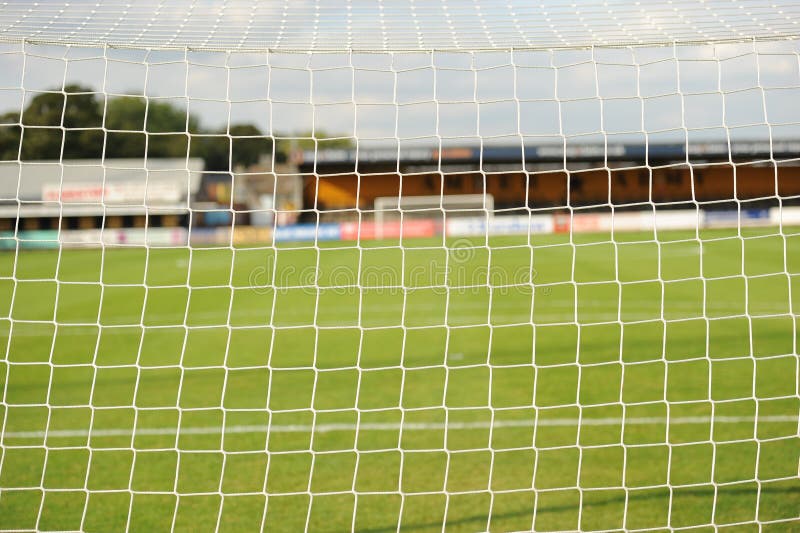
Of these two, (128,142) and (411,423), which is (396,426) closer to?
(411,423)

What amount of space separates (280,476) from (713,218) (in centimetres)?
2328

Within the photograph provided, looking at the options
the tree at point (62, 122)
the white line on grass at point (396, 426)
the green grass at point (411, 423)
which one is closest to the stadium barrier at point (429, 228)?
the tree at point (62, 122)

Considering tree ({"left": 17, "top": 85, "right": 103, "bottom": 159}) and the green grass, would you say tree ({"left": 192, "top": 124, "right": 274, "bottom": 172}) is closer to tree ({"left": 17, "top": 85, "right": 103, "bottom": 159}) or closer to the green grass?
tree ({"left": 17, "top": 85, "right": 103, "bottom": 159})

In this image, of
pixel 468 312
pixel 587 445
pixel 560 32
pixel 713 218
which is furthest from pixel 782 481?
pixel 713 218

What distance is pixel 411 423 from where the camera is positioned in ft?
15.9

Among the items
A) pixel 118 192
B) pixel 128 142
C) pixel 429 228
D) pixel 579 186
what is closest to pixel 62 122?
pixel 429 228

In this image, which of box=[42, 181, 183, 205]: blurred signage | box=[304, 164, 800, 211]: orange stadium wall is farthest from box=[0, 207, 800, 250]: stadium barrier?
box=[42, 181, 183, 205]: blurred signage

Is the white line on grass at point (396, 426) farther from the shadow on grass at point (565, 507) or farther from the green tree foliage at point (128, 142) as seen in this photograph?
the green tree foliage at point (128, 142)

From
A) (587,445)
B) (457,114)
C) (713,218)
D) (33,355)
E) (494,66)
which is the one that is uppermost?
(494,66)

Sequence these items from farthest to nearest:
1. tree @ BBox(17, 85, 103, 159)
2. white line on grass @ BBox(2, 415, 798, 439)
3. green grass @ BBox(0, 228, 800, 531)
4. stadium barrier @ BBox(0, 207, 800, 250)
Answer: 1. stadium barrier @ BBox(0, 207, 800, 250)
2. tree @ BBox(17, 85, 103, 159)
3. white line on grass @ BBox(2, 415, 798, 439)
4. green grass @ BBox(0, 228, 800, 531)

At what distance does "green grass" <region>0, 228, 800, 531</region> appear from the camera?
11.7ft

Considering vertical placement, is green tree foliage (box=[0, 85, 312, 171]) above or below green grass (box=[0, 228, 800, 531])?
below

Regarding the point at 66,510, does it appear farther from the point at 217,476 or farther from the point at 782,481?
the point at 782,481

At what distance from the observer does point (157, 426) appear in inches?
193
